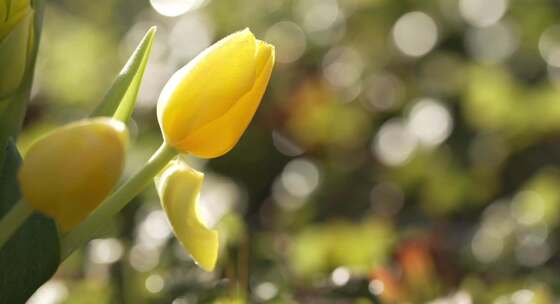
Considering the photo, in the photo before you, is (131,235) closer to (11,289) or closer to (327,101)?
(11,289)

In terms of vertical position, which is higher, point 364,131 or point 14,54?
point 14,54

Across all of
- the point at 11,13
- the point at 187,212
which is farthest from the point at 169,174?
the point at 11,13

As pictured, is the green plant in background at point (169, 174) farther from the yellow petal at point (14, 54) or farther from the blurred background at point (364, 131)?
the blurred background at point (364, 131)

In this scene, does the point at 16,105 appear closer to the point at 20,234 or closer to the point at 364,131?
the point at 20,234

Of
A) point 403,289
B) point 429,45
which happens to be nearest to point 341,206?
point 429,45

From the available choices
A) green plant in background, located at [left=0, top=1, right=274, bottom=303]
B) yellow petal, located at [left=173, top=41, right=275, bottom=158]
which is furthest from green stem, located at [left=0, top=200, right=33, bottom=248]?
yellow petal, located at [left=173, top=41, right=275, bottom=158]
